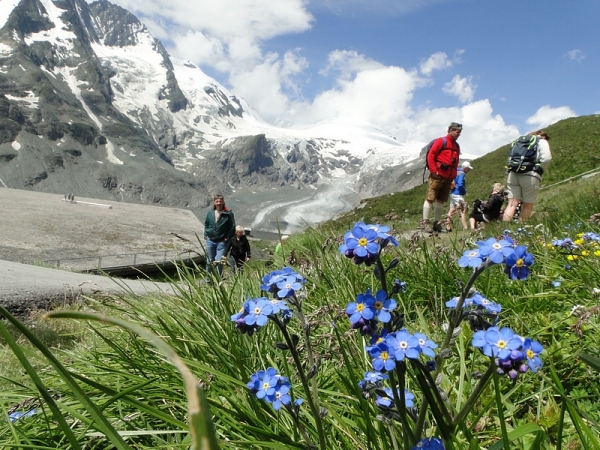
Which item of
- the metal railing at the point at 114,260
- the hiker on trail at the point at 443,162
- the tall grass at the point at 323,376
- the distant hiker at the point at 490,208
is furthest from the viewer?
the metal railing at the point at 114,260

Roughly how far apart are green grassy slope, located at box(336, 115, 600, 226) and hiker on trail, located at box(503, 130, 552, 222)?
1227 cm

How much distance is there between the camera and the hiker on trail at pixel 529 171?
854cm

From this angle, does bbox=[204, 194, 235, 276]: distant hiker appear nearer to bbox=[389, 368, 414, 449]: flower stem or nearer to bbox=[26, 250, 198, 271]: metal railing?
bbox=[389, 368, 414, 449]: flower stem

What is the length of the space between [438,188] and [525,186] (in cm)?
185

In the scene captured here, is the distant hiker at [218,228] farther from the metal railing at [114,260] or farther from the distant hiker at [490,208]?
the metal railing at [114,260]

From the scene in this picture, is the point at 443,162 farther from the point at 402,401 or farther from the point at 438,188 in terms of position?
the point at 402,401

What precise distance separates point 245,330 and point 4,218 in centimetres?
2951

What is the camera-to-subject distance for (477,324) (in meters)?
1.41

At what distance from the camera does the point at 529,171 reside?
28.6 ft

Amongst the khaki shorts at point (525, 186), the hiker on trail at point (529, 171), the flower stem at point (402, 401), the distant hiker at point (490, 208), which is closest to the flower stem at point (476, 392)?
the flower stem at point (402, 401)

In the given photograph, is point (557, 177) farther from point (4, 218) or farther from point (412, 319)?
point (4, 218)

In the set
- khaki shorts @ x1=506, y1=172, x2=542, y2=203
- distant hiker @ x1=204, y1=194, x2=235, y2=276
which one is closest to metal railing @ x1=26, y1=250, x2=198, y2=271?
distant hiker @ x1=204, y1=194, x2=235, y2=276

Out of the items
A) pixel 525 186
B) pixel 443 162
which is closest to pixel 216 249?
pixel 443 162

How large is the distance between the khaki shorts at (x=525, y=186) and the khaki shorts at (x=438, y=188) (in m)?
1.43
